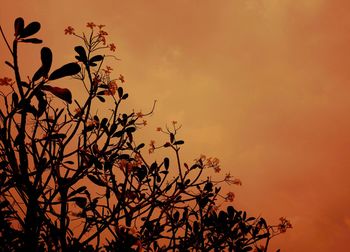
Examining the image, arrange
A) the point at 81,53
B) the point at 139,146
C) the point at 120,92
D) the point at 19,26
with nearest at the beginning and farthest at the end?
the point at 19,26 → the point at 81,53 → the point at 120,92 → the point at 139,146

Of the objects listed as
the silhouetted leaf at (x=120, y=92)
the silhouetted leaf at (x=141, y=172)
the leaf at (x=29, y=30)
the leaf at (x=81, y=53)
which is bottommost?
the leaf at (x=29, y=30)

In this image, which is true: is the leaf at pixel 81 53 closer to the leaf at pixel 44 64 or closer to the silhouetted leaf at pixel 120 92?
the silhouetted leaf at pixel 120 92

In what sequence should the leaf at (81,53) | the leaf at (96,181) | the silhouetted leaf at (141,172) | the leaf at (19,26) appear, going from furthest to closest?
the silhouetted leaf at (141,172) → the leaf at (96,181) → the leaf at (81,53) → the leaf at (19,26)

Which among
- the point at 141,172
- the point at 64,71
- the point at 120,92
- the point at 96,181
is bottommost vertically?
the point at 64,71

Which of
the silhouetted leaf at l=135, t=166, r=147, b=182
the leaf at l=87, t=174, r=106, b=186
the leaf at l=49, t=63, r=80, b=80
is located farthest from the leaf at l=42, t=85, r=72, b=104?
the silhouetted leaf at l=135, t=166, r=147, b=182

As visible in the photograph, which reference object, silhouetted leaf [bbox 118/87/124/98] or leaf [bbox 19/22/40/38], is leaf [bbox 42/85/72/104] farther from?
silhouetted leaf [bbox 118/87/124/98]

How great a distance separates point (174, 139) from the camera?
5.05 m

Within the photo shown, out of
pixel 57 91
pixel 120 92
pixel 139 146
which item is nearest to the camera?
pixel 57 91

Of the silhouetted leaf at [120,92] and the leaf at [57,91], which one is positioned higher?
the silhouetted leaf at [120,92]

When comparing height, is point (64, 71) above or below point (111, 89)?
below

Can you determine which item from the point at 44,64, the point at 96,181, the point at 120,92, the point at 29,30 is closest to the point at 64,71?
the point at 44,64

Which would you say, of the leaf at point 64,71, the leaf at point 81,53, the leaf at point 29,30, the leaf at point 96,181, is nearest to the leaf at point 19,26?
the leaf at point 29,30

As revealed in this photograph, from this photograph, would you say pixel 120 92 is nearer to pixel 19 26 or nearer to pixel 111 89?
pixel 111 89

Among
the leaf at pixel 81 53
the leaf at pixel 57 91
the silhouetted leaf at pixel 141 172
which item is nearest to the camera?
the leaf at pixel 57 91
